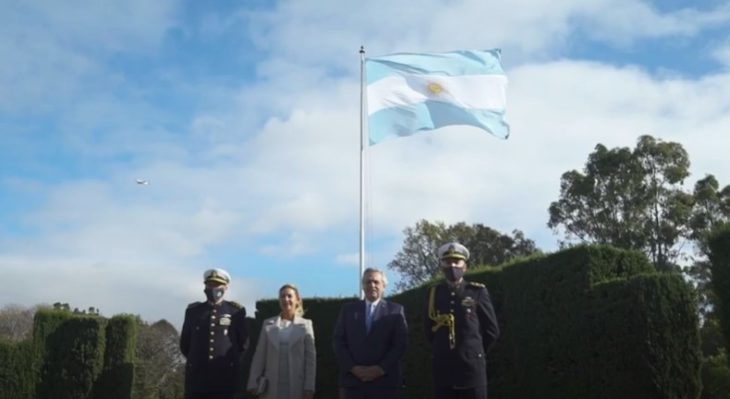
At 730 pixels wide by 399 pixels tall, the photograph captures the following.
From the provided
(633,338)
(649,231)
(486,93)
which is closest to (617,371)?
(633,338)

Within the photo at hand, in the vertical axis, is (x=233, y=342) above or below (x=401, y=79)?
below

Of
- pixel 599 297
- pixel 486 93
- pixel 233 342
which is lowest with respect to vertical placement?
pixel 233 342

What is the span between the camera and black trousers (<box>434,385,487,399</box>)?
5090 millimetres

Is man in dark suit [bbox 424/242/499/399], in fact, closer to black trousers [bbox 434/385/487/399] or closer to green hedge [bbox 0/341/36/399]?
black trousers [bbox 434/385/487/399]

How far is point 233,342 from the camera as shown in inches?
247

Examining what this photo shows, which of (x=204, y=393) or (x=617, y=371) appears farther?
(x=617, y=371)

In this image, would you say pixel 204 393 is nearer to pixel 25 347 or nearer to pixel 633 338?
pixel 633 338

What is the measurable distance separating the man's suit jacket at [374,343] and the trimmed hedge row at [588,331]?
267 cm

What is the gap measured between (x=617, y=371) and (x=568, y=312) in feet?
3.18

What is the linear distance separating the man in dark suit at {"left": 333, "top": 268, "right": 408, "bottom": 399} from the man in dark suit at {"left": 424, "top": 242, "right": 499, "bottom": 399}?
0.26 m

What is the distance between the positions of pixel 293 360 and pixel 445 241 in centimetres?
2556

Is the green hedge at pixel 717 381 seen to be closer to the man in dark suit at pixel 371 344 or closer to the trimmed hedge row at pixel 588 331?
the trimmed hedge row at pixel 588 331

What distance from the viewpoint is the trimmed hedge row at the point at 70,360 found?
12.4 metres

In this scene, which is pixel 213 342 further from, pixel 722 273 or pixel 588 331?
pixel 722 273
